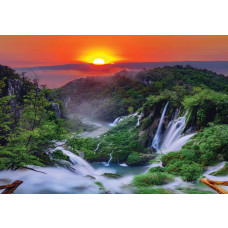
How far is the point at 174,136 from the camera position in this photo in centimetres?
417

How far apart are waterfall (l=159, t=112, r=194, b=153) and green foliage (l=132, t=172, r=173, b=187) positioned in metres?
0.43

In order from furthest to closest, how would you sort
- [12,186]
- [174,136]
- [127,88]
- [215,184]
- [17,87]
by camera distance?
1. [127,88]
2. [17,87]
3. [174,136]
4. [12,186]
5. [215,184]

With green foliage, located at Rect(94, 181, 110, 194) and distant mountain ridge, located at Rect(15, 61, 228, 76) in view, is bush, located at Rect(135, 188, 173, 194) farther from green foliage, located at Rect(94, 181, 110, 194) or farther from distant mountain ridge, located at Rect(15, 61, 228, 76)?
distant mountain ridge, located at Rect(15, 61, 228, 76)

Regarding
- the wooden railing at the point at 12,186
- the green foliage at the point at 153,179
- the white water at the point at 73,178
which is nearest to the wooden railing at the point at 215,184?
the green foliage at the point at 153,179

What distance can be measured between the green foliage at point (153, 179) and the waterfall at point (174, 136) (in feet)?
1.41

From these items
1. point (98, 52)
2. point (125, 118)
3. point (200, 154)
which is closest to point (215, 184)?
→ point (200, 154)

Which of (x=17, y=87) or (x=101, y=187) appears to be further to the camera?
(x=17, y=87)

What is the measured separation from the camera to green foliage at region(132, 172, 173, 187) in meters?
3.97

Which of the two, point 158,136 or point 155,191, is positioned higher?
point 158,136

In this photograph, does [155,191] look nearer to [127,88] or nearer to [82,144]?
[82,144]

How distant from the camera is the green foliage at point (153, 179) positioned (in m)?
3.97

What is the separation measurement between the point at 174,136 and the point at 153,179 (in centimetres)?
84

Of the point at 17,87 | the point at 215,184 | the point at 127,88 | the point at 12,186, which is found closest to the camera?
the point at 215,184

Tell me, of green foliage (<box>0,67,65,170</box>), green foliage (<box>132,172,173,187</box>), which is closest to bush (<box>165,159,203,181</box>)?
green foliage (<box>132,172,173,187</box>)
